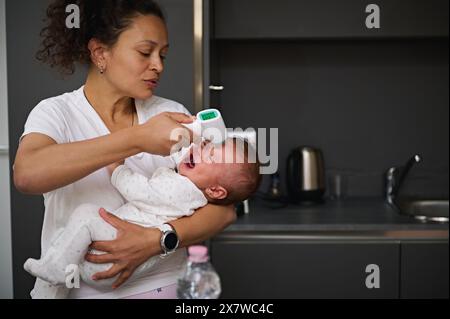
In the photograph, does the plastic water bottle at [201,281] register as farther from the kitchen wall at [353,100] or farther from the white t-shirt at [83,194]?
the kitchen wall at [353,100]

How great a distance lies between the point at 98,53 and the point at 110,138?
338 mm

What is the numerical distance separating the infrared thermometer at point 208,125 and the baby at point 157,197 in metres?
0.09

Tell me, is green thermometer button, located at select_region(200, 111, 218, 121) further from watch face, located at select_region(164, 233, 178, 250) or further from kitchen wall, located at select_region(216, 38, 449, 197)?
kitchen wall, located at select_region(216, 38, 449, 197)

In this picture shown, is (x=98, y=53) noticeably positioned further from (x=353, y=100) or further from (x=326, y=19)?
(x=353, y=100)

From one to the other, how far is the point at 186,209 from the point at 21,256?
85cm

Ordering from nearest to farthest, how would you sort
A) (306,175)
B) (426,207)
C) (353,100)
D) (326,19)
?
(326,19) < (306,175) < (426,207) < (353,100)

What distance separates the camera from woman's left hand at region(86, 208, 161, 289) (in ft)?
4.21

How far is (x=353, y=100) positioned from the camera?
9.26 ft

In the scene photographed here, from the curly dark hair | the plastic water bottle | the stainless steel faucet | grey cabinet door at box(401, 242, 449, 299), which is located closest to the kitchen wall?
the stainless steel faucet

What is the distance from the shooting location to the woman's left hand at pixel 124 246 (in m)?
1.28

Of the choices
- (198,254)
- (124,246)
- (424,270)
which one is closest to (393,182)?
(424,270)

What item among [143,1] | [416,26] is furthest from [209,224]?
[416,26]

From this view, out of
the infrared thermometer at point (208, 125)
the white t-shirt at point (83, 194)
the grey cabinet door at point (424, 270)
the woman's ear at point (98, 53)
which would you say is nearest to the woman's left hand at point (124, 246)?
the white t-shirt at point (83, 194)

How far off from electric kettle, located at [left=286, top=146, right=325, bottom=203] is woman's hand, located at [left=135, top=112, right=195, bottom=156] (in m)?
1.44
